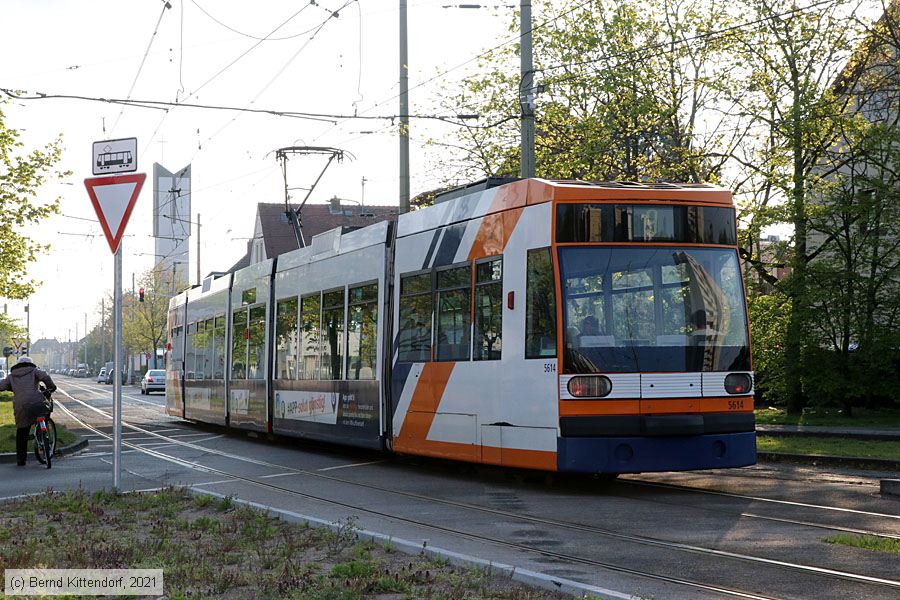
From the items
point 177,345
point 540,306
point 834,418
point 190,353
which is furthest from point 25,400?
point 834,418

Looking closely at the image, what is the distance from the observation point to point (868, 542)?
8484 millimetres

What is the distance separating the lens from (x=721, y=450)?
39.3 ft

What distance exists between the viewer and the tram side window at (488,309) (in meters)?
12.7

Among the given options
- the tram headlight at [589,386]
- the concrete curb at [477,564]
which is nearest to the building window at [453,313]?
the tram headlight at [589,386]

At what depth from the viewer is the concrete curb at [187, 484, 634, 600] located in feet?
21.1

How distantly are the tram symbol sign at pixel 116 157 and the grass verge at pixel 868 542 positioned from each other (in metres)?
7.07

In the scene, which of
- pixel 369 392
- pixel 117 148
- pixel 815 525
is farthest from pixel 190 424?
pixel 815 525

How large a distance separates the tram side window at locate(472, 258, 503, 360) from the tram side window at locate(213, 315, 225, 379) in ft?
38.6

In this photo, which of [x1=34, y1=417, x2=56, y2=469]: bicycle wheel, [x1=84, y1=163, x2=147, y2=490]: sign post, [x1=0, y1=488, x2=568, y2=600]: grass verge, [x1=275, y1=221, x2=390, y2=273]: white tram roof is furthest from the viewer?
[x1=34, y1=417, x2=56, y2=469]: bicycle wheel

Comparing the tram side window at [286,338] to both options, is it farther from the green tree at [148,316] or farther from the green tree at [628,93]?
the green tree at [148,316]

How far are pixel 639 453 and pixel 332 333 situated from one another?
692 centimetres

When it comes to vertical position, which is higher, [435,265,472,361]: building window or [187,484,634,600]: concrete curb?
[435,265,472,361]: building window

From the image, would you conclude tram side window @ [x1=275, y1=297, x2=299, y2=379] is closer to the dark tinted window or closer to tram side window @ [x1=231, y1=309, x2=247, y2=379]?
tram side window @ [x1=231, y1=309, x2=247, y2=379]

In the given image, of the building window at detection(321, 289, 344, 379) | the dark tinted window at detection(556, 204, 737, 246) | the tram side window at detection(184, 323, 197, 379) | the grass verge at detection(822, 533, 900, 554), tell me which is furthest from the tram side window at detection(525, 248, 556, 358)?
the tram side window at detection(184, 323, 197, 379)
